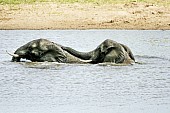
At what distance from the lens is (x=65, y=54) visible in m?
16.1

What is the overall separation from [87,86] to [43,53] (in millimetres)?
2908

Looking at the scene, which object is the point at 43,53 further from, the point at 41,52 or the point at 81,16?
the point at 81,16

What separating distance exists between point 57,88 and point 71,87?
0.78 ft

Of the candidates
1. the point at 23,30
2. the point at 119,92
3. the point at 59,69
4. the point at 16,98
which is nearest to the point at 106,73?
the point at 59,69

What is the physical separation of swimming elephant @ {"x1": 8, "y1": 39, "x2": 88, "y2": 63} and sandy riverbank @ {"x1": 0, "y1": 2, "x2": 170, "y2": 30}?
846 centimetres

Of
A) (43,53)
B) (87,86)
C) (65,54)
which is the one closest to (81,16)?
(65,54)

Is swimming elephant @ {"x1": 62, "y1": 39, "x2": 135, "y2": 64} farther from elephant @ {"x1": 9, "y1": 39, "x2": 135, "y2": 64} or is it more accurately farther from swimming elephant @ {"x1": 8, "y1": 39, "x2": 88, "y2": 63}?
swimming elephant @ {"x1": 8, "y1": 39, "x2": 88, "y2": 63}

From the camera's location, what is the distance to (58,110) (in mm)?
11109

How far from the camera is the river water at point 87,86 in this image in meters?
11.4

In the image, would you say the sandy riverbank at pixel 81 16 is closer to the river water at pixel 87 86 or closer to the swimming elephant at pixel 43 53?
the river water at pixel 87 86

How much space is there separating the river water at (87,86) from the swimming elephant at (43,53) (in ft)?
0.59

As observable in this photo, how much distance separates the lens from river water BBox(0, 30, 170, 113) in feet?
37.5

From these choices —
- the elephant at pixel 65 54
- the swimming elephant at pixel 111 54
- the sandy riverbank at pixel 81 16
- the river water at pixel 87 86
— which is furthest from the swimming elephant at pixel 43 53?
the sandy riverbank at pixel 81 16

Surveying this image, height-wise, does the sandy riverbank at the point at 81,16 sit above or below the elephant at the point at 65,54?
below
